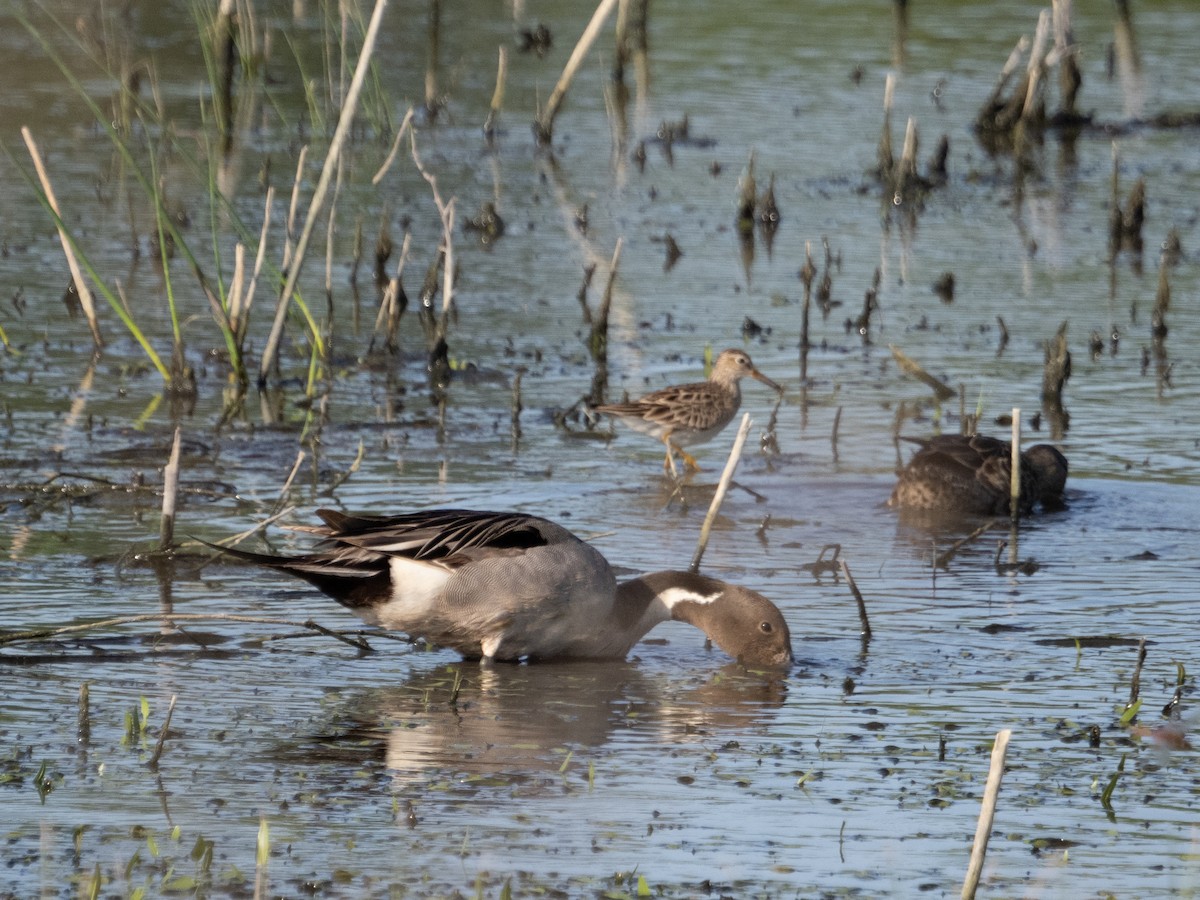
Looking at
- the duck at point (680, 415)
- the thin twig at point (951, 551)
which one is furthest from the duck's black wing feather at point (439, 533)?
the duck at point (680, 415)

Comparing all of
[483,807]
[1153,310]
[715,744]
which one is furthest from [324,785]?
[1153,310]

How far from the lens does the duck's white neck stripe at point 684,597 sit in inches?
268

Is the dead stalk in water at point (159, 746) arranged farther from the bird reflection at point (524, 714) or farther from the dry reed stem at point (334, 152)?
the dry reed stem at point (334, 152)

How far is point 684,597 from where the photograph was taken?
681 cm

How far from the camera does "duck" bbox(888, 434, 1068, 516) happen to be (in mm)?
9062

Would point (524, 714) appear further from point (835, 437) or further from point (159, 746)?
point (835, 437)

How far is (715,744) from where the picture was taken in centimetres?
589

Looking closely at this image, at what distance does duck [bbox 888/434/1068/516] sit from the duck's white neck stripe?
2.50 metres

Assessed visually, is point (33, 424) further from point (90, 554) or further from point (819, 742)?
point (819, 742)

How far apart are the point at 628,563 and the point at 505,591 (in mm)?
1584

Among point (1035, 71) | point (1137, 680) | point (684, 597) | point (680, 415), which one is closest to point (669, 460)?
point (680, 415)

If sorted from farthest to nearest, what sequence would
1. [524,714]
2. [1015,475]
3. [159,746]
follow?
1. [1015,475]
2. [524,714]
3. [159,746]

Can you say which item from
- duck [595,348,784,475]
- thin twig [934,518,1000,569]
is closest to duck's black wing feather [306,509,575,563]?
thin twig [934,518,1000,569]

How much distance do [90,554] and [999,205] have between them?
11.1 metres
